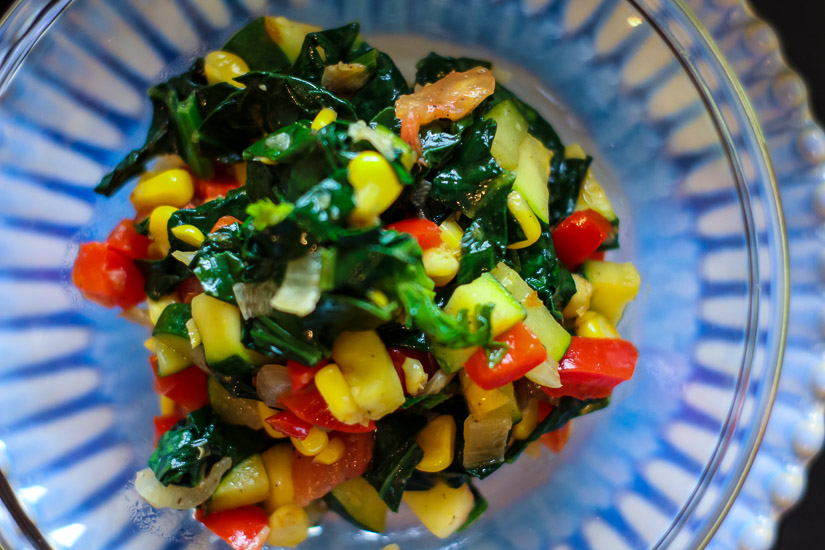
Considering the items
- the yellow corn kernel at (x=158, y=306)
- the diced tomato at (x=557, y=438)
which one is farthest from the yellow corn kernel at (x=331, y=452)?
the diced tomato at (x=557, y=438)

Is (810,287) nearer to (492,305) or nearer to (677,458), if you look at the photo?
(677,458)

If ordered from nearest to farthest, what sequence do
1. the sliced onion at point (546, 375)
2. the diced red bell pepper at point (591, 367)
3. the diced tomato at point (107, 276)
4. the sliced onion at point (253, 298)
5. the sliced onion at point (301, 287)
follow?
the sliced onion at point (301, 287) → the sliced onion at point (253, 298) → the sliced onion at point (546, 375) → the diced red bell pepper at point (591, 367) → the diced tomato at point (107, 276)

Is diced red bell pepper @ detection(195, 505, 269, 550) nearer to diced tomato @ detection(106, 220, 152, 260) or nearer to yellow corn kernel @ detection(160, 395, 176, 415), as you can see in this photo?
yellow corn kernel @ detection(160, 395, 176, 415)

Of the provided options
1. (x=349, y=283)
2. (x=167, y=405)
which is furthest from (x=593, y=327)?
(x=167, y=405)

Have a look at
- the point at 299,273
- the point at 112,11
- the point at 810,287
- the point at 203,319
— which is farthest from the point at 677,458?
the point at 112,11

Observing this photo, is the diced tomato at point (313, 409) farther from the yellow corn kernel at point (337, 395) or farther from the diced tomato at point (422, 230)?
the diced tomato at point (422, 230)

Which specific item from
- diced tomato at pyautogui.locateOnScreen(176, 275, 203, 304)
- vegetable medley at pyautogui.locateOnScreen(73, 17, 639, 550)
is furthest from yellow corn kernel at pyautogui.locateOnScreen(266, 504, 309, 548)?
diced tomato at pyautogui.locateOnScreen(176, 275, 203, 304)
